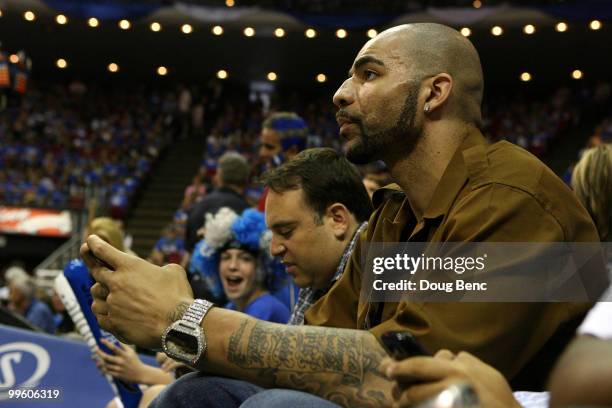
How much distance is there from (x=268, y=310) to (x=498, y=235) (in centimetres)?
155

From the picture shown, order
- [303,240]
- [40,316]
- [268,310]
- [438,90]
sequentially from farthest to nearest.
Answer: [40,316], [268,310], [303,240], [438,90]

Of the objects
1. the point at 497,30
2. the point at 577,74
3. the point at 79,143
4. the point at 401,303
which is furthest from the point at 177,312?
the point at 79,143

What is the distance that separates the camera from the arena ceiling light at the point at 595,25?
12.6m

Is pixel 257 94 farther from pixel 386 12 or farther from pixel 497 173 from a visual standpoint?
pixel 497 173

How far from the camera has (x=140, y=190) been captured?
53.1 ft

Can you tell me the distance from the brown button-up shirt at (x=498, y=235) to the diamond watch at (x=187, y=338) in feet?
0.89

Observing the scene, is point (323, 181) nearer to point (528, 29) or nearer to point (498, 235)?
point (498, 235)

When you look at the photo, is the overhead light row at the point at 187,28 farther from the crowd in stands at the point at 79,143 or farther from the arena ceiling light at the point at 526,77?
the arena ceiling light at the point at 526,77

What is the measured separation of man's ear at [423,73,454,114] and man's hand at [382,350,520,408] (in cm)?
64

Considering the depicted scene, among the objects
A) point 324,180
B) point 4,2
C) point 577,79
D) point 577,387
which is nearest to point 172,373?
point 324,180

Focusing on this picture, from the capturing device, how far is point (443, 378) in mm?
942

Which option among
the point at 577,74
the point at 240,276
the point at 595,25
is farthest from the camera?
the point at 577,74

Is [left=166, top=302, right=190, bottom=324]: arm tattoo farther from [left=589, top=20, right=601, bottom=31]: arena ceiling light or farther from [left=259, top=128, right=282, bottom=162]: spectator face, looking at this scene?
[left=589, top=20, right=601, bottom=31]: arena ceiling light

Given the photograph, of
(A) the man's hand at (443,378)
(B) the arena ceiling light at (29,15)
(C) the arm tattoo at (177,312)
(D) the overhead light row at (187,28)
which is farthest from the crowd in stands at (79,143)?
(A) the man's hand at (443,378)
